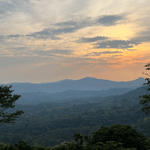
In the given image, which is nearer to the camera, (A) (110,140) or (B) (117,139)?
(B) (117,139)

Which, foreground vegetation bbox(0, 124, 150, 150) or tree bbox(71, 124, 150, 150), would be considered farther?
tree bbox(71, 124, 150, 150)

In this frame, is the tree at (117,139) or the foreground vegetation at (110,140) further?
the tree at (117,139)

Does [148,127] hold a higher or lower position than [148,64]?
lower

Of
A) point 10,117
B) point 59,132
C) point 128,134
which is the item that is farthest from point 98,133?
point 59,132

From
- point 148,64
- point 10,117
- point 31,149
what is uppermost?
point 148,64

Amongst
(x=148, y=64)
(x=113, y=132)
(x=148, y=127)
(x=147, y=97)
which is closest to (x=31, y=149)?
(x=113, y=132)

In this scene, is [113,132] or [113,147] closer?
[113,147]

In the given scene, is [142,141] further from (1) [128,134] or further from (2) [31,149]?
(2) [31,149]

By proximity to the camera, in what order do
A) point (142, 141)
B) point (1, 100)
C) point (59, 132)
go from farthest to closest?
1. point (59, 132)
2. point (1, 100)
3. point (142, 141)

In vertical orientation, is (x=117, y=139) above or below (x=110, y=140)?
above

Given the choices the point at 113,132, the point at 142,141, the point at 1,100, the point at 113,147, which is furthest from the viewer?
the point at 1,100
